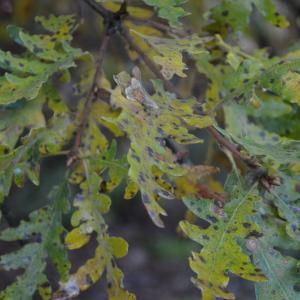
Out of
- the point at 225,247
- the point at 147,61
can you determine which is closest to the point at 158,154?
the point at 225,247

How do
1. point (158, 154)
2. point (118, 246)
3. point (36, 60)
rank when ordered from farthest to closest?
point (36, 60)
point (118, 246)
point (158, 154)

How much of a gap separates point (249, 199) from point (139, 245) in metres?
2.99

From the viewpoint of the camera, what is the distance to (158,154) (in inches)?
34.4

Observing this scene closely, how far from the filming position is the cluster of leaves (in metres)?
0.88

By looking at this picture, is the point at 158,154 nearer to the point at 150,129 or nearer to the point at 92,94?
the point at 150,129

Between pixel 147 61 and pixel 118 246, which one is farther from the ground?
pixel 147 61

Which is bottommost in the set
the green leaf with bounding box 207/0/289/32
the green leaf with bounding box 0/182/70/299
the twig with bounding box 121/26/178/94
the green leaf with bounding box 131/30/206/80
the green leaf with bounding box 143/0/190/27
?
the green leaf with bounding box 0/182/70/299

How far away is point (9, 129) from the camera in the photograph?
1.08 m

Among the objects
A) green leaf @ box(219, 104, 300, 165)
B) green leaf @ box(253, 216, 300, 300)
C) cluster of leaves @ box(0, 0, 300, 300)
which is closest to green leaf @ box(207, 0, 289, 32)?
cluster of leaves @ box(0, 0, 300, 300)

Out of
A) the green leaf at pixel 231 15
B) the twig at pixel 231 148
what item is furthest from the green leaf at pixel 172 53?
the green leaf at pixel 231 15

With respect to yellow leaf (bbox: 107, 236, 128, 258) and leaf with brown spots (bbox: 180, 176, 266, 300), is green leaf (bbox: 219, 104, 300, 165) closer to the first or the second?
leaf with brown spots (bbox: 180, 176, 266, 300)

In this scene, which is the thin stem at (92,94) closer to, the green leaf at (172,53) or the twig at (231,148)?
the green leaf at (172,53)

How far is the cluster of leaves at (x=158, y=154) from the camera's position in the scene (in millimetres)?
884

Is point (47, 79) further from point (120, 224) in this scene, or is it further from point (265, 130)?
point (120, 224)
